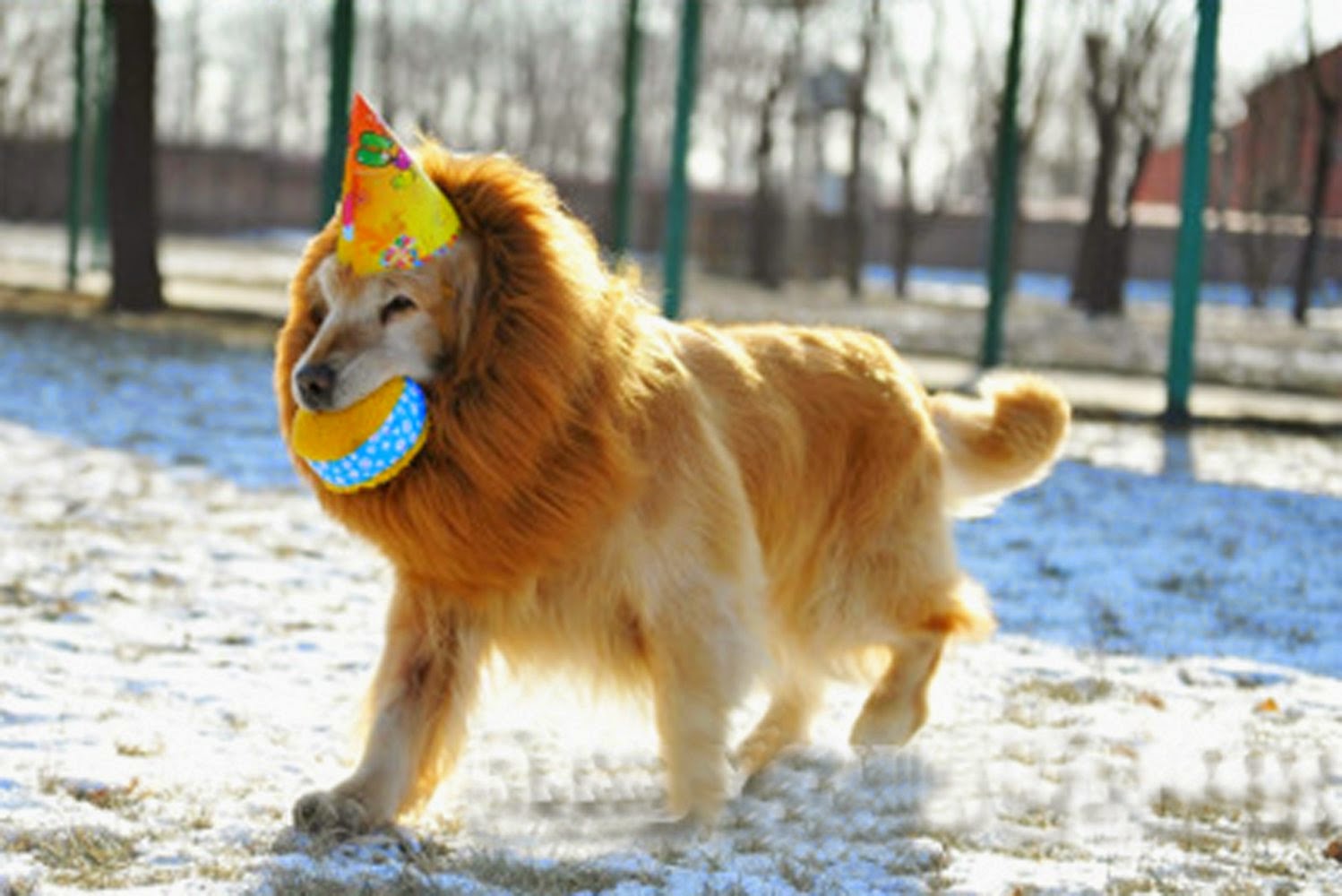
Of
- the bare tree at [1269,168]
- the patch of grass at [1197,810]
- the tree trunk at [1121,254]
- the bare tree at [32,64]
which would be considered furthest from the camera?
the bare tree at [32,64]

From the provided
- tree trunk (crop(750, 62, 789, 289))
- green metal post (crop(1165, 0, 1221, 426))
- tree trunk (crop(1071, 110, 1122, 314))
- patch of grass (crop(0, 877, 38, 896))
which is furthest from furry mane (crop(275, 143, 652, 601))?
tree trunk (crop(750, 62, 789, 289))

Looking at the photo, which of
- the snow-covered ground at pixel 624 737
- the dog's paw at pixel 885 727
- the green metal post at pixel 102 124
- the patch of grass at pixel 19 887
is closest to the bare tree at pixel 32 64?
the green metal post at pixel 102 124

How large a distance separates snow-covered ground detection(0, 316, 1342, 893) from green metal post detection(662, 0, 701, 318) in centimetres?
480

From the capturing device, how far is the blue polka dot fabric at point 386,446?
3.78m

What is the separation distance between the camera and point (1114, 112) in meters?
30.3

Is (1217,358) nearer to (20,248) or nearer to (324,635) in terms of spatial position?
(324,635)

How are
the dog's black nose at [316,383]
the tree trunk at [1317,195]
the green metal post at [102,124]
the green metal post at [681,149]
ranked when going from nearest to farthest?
the dog's black nose at [316,383] < the green metal post at [681,149] < the green metal post at [102,124] < the tree trunk at [1317,195]

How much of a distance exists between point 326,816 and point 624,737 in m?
1.17

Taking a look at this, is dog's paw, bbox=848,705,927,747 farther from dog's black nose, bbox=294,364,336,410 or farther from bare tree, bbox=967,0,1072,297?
bare tree, bbox=967,0,1072,297

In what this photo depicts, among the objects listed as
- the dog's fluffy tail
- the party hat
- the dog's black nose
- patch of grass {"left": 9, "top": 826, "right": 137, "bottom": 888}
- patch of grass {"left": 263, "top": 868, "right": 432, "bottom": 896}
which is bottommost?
patch of grass {"left": 9, "top": 826, "right": 137, "bottom": 888}

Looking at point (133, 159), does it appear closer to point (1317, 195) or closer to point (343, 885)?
point (343, 885)

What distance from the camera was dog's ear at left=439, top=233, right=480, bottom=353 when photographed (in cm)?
386

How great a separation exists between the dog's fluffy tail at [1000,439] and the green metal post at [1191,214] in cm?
646

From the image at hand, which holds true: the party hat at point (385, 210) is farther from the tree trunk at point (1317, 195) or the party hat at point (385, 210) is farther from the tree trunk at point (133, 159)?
the tree trunk at point (1317, 195)
